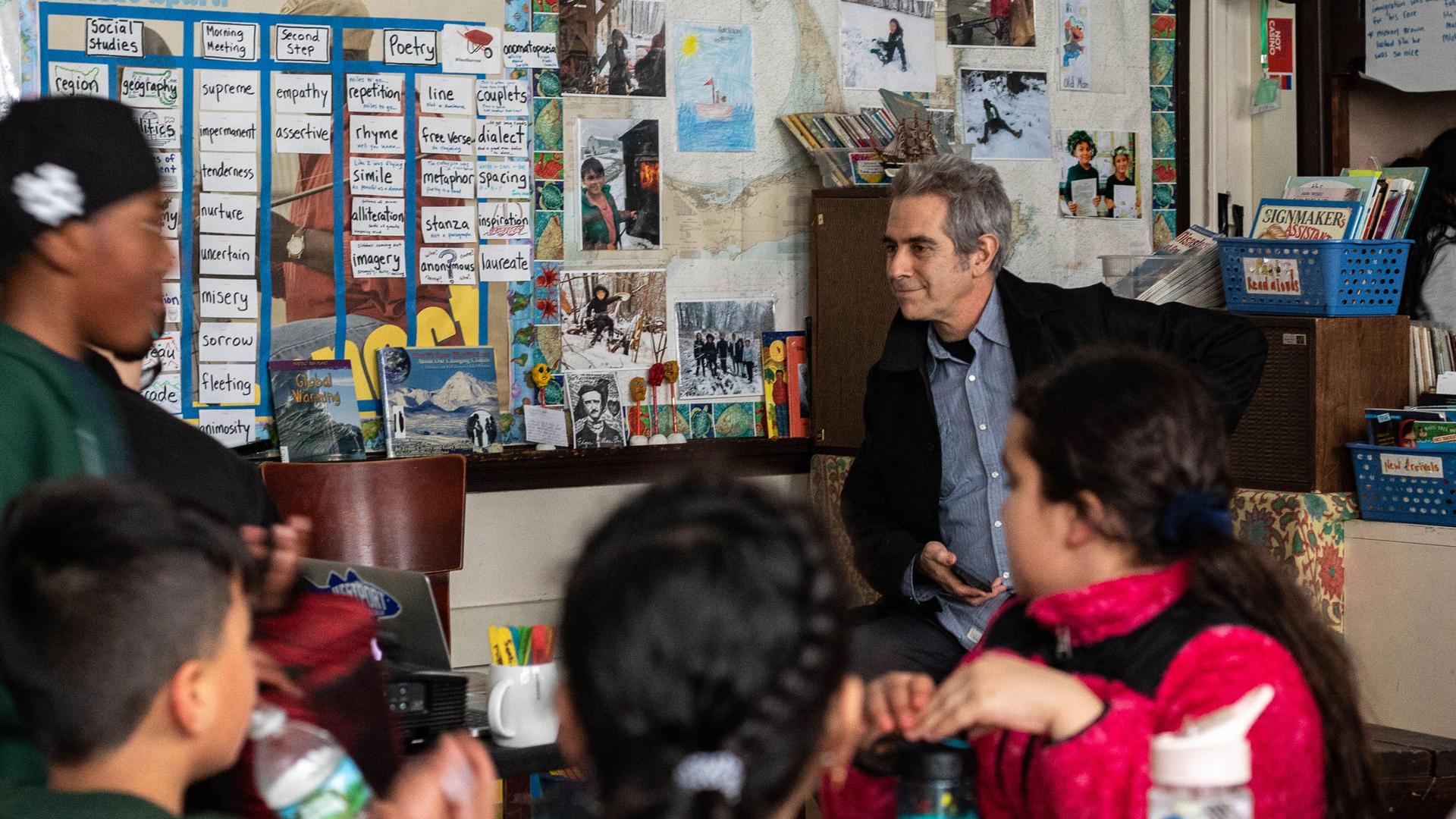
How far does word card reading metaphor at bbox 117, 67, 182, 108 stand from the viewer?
3277 mm

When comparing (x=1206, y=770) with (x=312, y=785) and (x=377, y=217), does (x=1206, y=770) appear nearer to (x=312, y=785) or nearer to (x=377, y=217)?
(x=312, y=785)

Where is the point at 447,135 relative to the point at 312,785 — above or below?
above

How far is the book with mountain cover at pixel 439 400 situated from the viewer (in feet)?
11.6

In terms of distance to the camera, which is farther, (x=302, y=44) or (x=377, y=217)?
(x=377, y=217)

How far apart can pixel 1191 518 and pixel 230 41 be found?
9.09ft

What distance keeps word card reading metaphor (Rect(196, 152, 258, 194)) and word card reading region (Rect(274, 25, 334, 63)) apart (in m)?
0.26

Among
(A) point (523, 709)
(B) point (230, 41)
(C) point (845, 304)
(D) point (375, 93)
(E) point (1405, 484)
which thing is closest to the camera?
(A) point (523, 709)

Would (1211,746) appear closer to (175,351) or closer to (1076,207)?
(175,351)

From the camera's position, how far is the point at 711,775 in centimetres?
82

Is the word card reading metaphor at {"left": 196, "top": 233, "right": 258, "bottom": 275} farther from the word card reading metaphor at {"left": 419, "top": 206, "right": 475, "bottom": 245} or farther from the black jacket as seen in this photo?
the black jacket

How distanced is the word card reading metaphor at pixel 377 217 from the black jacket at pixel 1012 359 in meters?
1.35

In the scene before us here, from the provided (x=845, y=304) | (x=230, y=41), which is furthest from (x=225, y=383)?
(x=845, y=304)

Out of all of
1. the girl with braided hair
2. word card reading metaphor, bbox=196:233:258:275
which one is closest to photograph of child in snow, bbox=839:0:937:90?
word card reading metaphor, bbox=196:233:258:275

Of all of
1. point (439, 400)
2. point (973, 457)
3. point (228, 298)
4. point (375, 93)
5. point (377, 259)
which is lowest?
point (973, 457)
